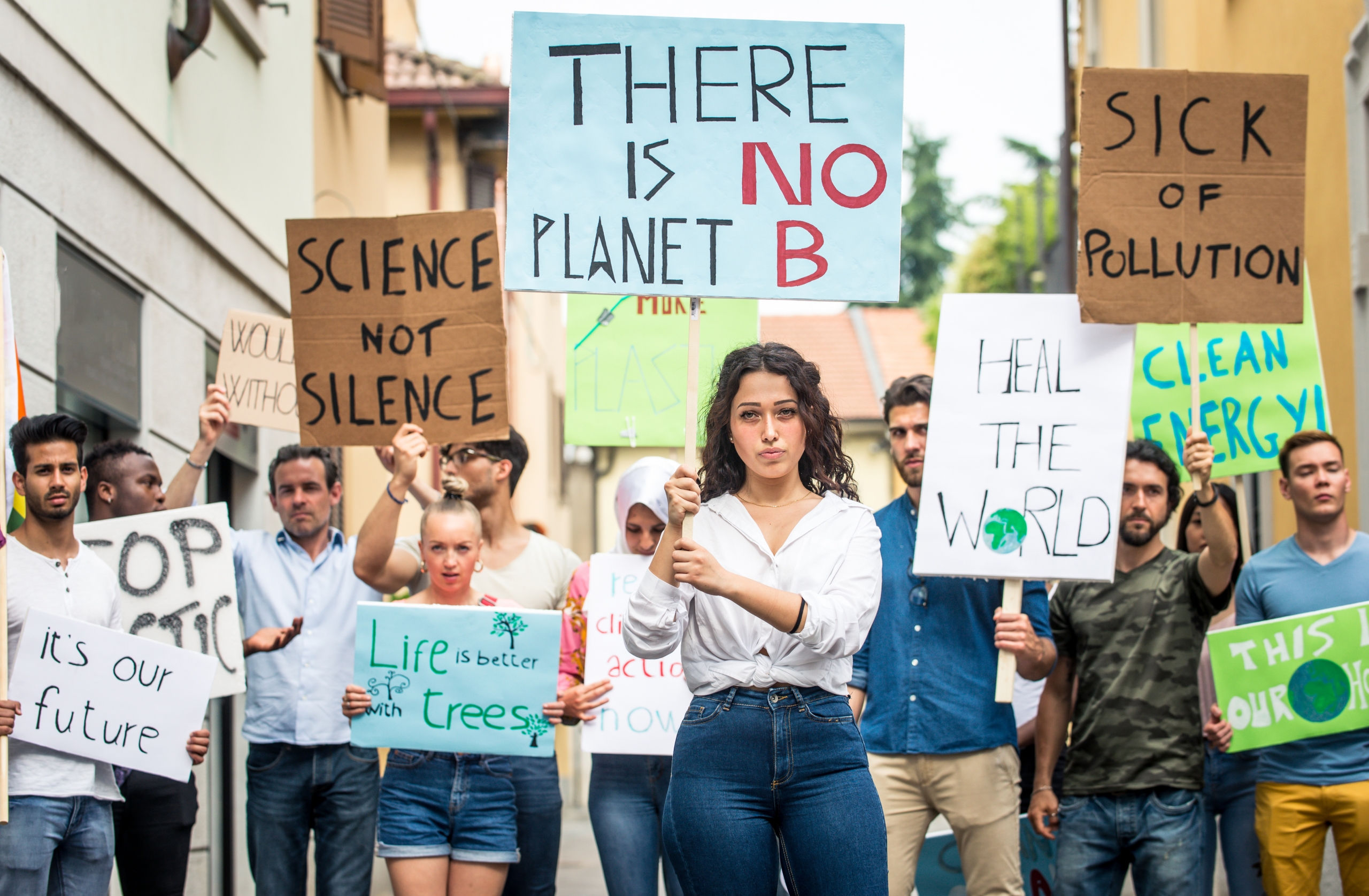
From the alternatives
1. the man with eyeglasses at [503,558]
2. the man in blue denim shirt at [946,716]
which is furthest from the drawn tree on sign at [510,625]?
the man in blue denim shirt at [946,716]

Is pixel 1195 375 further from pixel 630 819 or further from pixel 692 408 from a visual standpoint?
pixel 630 819

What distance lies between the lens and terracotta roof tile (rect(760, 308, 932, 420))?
34.2 meters

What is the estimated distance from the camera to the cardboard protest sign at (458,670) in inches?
196

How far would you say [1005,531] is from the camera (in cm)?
486

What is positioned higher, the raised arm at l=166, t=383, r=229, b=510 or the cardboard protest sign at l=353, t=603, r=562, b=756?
the raised arm at l=166, t=383, r=229, b=510

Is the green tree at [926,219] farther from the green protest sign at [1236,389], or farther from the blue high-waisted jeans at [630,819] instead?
the blue high-waisted jeans at [630,819]

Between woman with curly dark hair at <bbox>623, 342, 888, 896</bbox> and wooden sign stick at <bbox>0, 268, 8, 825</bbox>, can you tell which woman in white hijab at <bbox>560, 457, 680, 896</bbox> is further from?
wooden sign stick at <bbox>0, 268, 8, 825</bbox>

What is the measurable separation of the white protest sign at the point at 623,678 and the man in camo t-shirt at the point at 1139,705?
132cm

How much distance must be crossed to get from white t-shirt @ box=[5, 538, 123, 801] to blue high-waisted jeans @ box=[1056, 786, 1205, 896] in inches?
120

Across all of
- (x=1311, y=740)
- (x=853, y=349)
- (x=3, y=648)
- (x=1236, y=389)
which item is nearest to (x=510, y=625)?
(x=3, y=648)

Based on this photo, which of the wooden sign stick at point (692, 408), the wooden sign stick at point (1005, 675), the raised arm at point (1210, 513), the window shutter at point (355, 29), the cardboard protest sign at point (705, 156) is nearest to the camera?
the wooden sign stick at point (692, 408)

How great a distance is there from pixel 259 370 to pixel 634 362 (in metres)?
1.55

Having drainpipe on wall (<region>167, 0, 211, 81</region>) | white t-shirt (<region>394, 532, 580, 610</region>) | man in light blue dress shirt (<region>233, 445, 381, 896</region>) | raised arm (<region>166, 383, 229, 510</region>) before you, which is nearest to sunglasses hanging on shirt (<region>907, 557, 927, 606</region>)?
white t-shirt (<region>394, 532, 580, 610</region>)

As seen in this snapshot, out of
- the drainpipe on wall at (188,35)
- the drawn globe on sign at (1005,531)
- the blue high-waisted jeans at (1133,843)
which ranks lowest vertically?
the blue high-waisted jeans at (1133,843)
